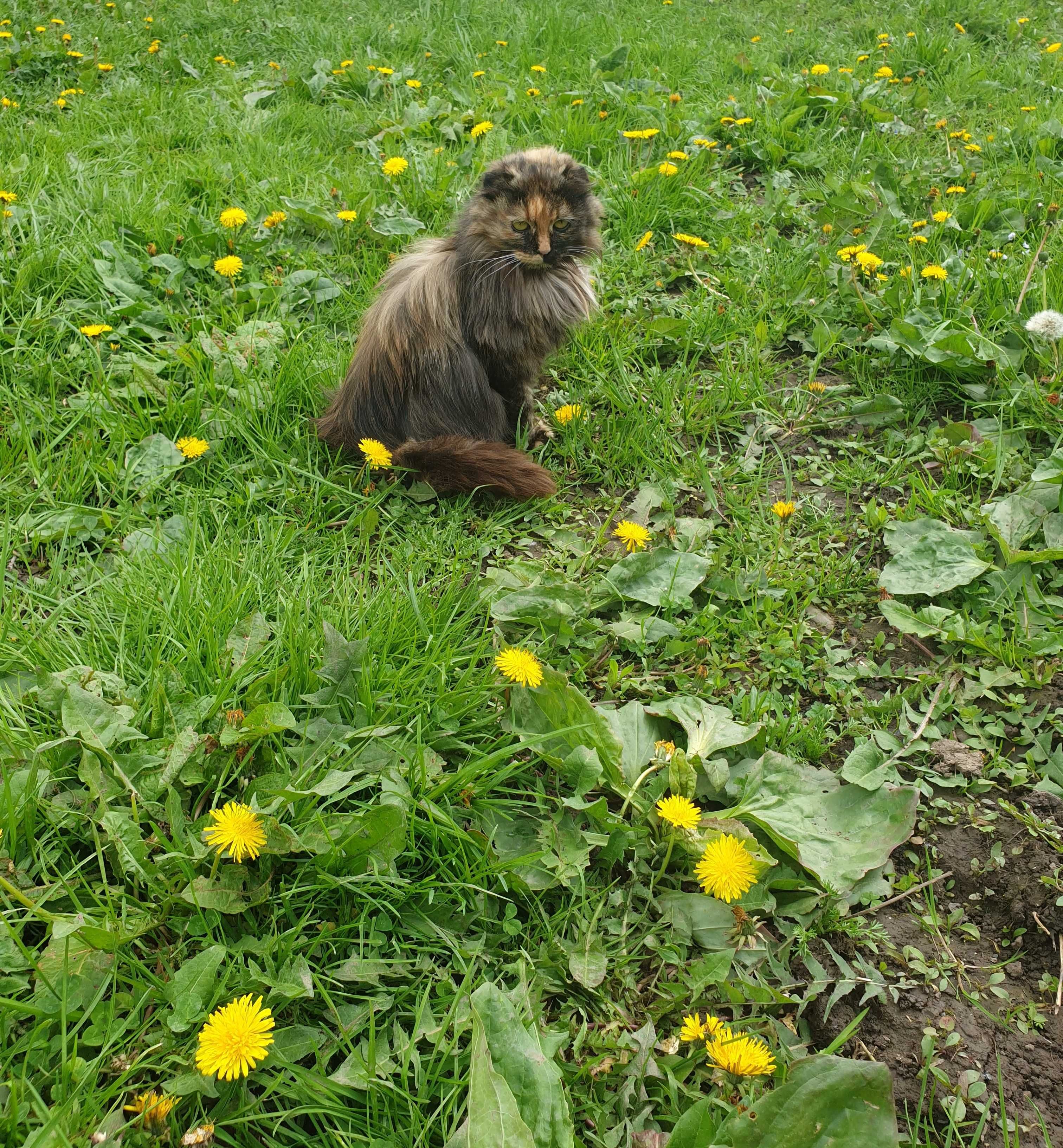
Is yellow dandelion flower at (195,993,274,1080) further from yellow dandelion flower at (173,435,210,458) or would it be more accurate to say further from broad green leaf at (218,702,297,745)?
yellow dandelion flower at (173,435,210,458)

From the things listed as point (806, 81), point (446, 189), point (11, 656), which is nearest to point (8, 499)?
point (11, 656)

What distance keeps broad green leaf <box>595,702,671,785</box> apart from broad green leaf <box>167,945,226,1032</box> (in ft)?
3.06

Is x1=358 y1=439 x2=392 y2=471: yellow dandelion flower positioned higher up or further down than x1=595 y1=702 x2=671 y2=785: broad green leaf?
higher up

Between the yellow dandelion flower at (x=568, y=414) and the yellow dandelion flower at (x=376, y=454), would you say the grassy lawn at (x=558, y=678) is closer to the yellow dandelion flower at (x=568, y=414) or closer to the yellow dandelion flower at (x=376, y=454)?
the yellow dandelion flower at (x=568, y=414)

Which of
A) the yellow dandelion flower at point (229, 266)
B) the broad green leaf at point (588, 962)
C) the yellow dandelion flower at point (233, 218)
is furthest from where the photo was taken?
the yellow dandelion flower at point (233, 218)

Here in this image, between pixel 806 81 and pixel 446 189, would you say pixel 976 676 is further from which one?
pixel 806 81

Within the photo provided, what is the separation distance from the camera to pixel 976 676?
7.41ft

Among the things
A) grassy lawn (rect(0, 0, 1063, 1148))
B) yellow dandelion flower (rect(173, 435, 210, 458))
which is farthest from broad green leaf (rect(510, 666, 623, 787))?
yellow dandelion flower (rect(173, 435, 210, 458))

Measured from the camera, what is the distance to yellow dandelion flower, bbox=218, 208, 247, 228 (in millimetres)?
3670

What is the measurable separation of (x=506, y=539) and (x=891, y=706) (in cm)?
125

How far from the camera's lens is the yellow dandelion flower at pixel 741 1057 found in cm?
144

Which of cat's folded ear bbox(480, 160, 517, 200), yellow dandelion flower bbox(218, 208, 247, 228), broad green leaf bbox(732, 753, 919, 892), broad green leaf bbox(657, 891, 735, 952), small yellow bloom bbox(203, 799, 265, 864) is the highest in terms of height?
cat's folded ear bbox(480, 160, 517, 200)

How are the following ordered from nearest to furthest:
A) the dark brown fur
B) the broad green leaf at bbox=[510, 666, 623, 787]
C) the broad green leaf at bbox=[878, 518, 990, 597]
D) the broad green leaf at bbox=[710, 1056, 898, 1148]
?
the broad green leaf at bbox=[710, 1056, 898, 1148], the broad green leaf at bbox=[510, 666, 623, 787], the broad green leaf at bbox=[878, 518, 990, 597], the dark brown fur

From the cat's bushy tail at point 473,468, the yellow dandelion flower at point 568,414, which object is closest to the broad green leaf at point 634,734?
the cat's bushy tail at point 473,468
